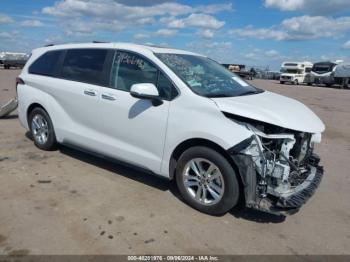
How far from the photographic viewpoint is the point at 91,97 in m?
5.33

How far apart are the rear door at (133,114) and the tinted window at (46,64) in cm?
146

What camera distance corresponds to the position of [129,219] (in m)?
4.12

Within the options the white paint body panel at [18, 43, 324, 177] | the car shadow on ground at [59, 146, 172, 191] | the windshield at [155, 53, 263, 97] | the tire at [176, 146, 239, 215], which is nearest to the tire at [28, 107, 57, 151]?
the white paint body panel at [18, 43, 324, 177]

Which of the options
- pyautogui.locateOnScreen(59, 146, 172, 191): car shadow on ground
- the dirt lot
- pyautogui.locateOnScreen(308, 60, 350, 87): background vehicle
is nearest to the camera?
the dirt lot

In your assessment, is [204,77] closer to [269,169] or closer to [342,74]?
[269,169]

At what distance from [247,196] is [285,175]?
46cm

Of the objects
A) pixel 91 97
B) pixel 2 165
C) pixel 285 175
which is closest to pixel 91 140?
pixel 91 97

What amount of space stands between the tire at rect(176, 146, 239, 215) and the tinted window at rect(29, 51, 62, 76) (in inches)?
118

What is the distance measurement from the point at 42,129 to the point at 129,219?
3.02m

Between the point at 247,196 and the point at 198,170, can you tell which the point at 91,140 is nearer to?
the point at 198,170

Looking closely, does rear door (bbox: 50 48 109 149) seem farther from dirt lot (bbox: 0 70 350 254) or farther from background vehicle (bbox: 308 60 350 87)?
background vehicle (bbox: 308 60 350 87)

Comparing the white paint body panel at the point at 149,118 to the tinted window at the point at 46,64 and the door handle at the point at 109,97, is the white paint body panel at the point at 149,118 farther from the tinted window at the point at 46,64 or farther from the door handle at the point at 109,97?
the tinted window at the point at 46,64

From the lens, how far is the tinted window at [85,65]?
5.38 metres

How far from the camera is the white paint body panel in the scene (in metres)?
4.13
